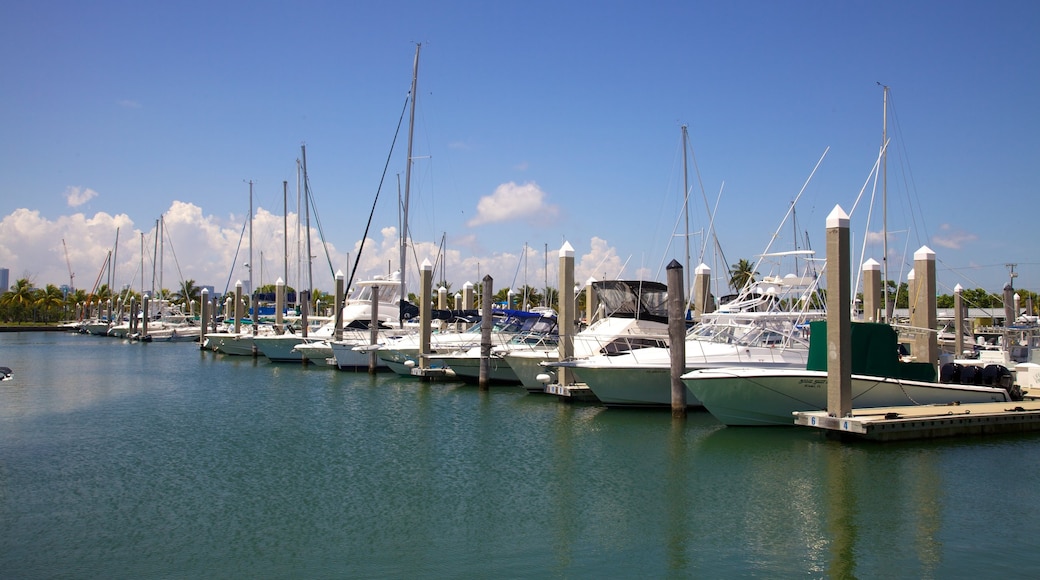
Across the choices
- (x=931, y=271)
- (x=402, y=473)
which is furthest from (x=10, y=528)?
(x=931, y=271)

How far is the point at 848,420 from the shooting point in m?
17.8

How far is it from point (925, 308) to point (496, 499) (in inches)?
658

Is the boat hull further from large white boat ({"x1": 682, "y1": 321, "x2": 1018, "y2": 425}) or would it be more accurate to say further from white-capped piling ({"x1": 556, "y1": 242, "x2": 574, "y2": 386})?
white-capped piling ({"x1": 556, "y1": 242, "x2": 574, "y2": 386})

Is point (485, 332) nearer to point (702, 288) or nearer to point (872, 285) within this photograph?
point (702, 288)

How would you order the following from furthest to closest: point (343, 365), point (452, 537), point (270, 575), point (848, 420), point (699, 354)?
point (343, 365) → point (699, 354) → point (848, 420) → point (452, 537) → point (270, 575)

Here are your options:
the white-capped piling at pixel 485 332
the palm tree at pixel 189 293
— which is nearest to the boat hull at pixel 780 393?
the white-capped piling at pixel 485 332

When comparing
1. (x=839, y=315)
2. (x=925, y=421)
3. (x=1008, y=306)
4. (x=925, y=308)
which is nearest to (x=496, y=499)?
(x=839, y=315)

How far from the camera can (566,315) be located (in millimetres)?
26641

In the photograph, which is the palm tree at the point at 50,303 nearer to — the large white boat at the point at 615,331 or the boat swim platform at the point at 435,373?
the boat swim platform at the point at 435,373

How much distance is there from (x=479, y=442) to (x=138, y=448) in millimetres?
8317

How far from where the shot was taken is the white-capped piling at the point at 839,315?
18.0 meters

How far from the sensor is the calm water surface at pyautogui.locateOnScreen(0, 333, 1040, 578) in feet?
36.2

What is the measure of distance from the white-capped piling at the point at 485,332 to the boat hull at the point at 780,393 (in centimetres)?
1159

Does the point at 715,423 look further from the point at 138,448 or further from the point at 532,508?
the point at 138,448
